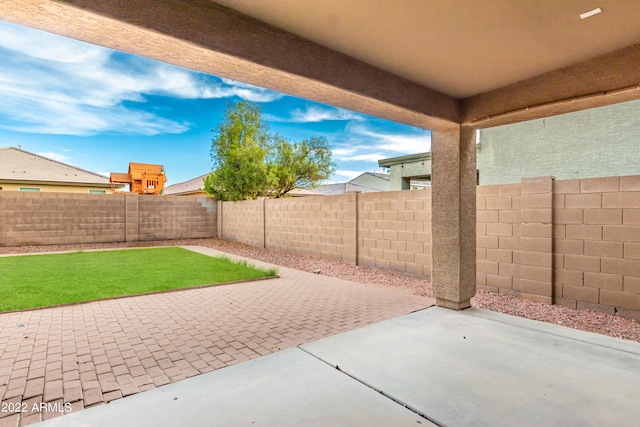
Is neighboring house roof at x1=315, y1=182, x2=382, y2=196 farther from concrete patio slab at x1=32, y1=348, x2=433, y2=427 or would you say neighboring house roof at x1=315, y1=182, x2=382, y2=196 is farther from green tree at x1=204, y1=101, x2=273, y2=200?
concrete patio slab at x1=32, y1=348, x2=433, y2=427

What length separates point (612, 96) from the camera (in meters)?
2.97

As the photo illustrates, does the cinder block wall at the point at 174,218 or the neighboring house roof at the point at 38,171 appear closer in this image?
the cinder block wall at the point at 174,218

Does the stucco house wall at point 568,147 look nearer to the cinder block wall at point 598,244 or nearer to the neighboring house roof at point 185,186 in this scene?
the cinder block wall at point 598,244

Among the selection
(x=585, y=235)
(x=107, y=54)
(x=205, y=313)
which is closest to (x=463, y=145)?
(x=585, y=235)

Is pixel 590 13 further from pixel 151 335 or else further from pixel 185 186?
pixel 185 186

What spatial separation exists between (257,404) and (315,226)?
694 centimetres

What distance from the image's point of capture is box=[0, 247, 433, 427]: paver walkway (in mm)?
2443

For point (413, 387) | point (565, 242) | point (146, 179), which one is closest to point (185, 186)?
point (146, 179)

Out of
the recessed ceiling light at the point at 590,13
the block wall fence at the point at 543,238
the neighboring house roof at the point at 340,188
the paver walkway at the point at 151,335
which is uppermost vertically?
the neighboring house roof at the point at 340,188

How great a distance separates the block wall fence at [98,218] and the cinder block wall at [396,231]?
30.6ft

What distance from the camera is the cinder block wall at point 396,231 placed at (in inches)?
250

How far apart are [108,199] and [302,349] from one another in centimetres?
1226

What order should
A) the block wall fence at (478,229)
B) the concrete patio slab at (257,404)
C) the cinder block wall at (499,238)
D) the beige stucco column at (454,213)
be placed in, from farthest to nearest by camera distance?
the cinder block wall at (499,238), the beige stucco column at (454,213), the block wall fence at (478,229), the concrete patio slab at (257,404)

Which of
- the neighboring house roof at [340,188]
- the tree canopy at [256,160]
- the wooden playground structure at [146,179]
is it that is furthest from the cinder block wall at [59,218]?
the neighboring house roof at [340,188]
